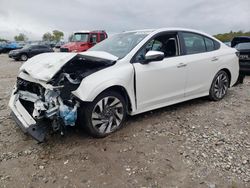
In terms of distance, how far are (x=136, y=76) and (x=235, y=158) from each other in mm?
1754

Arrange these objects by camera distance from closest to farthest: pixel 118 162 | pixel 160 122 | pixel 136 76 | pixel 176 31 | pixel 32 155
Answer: pixel 118 162 < pixel 32 155 < pixel 136 76 < pixel 160 122 < pixel 176 31

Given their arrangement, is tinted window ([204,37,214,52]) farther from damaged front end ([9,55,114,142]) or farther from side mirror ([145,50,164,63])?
damaged front end ([9,55,114,142])

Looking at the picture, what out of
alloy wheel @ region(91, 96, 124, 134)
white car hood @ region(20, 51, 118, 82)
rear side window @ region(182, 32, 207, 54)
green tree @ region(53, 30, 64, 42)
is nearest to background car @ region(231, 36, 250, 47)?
rear side window @ region(182, 32, 207, 54)

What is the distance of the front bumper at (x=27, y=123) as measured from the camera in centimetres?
299

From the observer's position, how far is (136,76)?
11.8 feet

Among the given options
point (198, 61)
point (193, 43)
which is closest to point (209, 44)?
point (193, 43)

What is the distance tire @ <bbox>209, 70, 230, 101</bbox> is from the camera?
4984mm

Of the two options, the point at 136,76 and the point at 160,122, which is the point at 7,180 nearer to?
the point at 136,76

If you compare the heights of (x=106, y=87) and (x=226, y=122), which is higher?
(x=106, y=87)

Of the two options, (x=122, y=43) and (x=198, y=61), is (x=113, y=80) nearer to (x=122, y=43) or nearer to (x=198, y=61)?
(x=122, y=43)

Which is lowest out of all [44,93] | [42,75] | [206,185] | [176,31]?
[206,185]

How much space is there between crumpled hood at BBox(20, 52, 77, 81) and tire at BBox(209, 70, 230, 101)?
3.08 m

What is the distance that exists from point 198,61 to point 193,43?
403 mm

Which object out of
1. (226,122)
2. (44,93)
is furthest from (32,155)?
(226,122)
